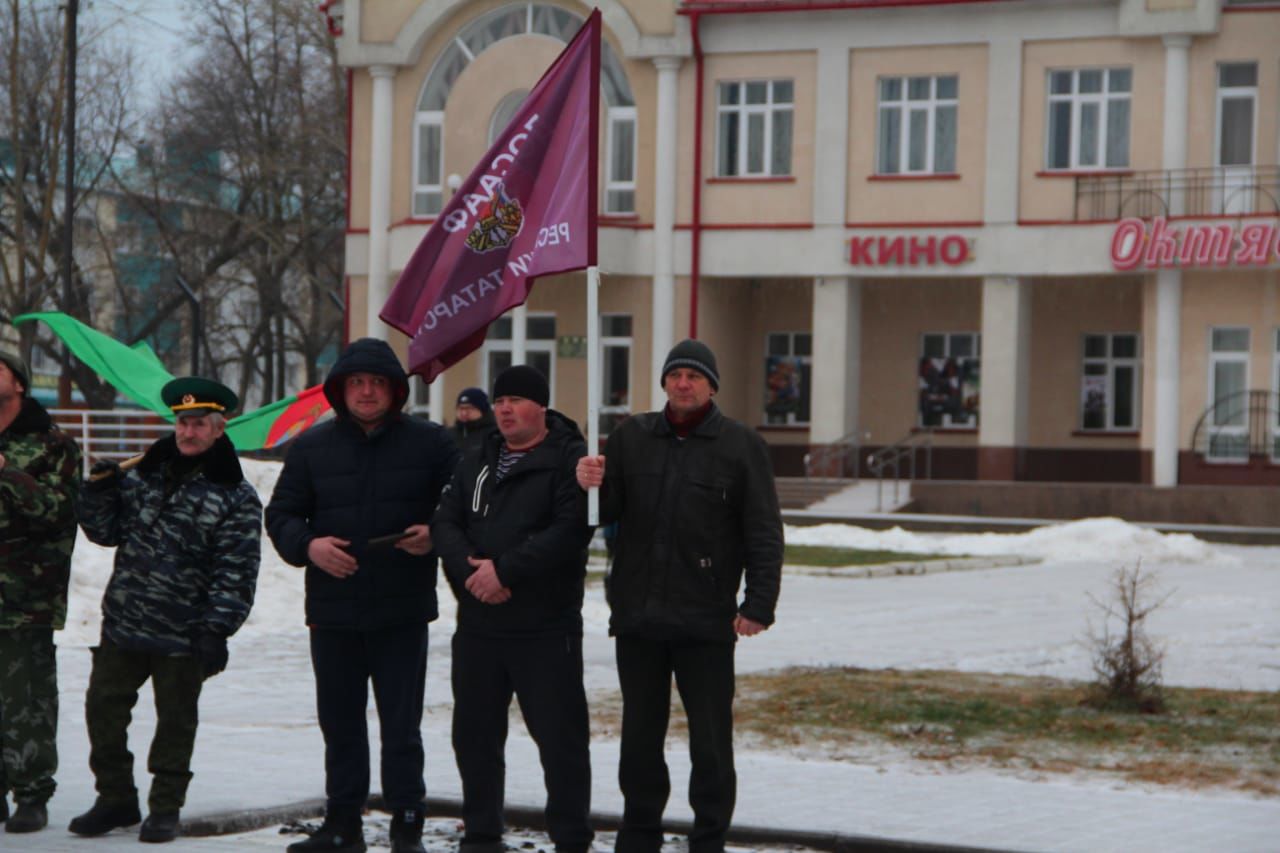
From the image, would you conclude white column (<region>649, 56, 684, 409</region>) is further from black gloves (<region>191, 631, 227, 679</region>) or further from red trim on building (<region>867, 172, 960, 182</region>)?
black gloves (<region>191, 631, 227, 679</region>)

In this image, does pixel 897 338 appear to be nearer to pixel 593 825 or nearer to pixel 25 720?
pixel 593 825

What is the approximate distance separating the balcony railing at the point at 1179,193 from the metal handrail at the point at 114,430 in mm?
16449

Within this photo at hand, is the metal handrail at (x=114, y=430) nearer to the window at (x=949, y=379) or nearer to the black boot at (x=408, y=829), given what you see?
the window at (x=949, y=379)

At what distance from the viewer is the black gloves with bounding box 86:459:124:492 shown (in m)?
8.76

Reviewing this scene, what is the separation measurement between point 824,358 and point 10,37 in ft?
72.7

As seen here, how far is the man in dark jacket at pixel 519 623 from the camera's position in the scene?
8.18 meters

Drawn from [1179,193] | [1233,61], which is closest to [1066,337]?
[1179,193]

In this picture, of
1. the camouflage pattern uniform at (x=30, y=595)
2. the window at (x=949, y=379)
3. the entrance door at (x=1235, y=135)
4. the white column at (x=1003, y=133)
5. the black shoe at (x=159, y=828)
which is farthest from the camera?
the window at (x=949, y=379)

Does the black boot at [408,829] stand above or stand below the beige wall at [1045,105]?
below

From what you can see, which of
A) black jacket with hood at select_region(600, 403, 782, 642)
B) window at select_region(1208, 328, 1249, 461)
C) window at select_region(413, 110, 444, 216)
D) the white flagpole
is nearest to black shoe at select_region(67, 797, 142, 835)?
black jacket with hood at select_region(600, 403, 782, 642)

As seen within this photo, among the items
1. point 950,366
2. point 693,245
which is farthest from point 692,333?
point 950,366

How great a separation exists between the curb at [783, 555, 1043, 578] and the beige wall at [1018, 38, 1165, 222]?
40.9ft

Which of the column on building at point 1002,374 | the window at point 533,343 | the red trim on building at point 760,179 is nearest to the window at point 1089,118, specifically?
the column on building at point 1002,374

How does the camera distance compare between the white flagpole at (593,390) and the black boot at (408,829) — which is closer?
the white flagpole at (593,390)
